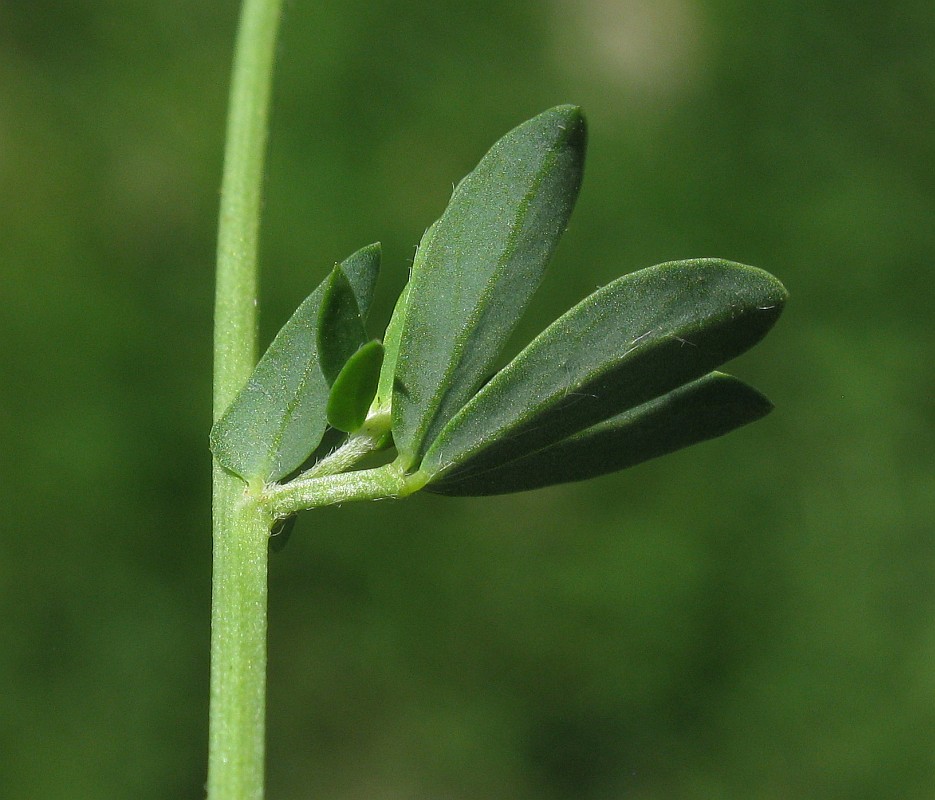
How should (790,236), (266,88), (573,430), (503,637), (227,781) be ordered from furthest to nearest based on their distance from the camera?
(790,236), (503,637), (266,88), (573,430), (227,781)

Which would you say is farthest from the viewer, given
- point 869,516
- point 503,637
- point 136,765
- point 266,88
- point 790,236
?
point 790,236

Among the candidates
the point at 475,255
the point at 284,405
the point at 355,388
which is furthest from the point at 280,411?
the point at 475,255

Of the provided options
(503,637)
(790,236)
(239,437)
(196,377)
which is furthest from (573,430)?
(790,236)

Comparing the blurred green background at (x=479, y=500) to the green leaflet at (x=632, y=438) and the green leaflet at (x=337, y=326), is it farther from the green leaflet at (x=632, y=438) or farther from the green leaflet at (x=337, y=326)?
the green leaflet at (x=337, y=326)

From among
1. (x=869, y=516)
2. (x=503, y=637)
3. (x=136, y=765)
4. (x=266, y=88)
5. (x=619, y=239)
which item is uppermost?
(x=266, y=88)

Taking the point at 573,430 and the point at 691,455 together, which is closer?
the point at 573,430

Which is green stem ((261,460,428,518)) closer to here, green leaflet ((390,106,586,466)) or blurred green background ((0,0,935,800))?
green leaflet ((390,106,586,466))

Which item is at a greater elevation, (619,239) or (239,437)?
(239,437)

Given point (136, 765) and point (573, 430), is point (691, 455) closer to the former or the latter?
point (136, 765)
